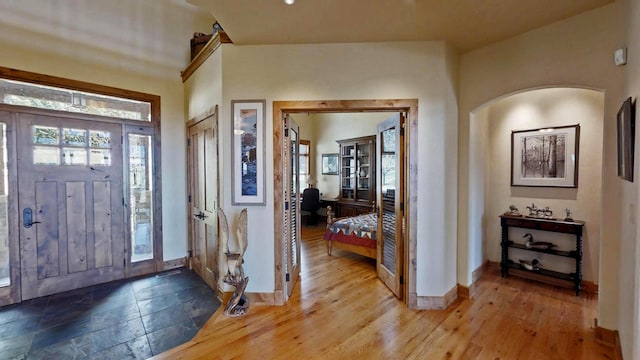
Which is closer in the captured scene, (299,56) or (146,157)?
(299,56)

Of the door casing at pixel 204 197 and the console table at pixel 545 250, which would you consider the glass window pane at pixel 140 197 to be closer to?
the door casing at pixel 204 197

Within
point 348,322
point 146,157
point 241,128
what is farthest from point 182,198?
point 348,322

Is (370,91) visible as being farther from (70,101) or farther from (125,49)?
(70,101)

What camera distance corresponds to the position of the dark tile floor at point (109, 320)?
→ 2297mm

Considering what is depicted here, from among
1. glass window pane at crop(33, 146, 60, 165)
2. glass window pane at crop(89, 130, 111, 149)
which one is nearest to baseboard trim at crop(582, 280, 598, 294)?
glass window pane at crop(89, 130, 111, 149)

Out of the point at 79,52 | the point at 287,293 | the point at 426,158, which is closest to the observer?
the point at 426,158

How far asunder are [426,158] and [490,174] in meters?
1.84

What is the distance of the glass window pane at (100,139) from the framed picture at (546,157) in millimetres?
5620

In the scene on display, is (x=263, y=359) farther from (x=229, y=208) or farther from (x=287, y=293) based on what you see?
(x=229, y=208)

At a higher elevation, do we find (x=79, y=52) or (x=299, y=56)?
(x=79, y=52)

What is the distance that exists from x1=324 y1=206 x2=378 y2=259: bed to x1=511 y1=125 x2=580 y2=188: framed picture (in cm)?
218

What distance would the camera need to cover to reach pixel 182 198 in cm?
430

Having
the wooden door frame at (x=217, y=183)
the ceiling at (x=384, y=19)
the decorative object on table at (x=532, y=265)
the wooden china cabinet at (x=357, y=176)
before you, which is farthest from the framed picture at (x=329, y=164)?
the ceiling at (x=384, y=19)

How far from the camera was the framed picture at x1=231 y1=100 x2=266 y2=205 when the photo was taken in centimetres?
303
